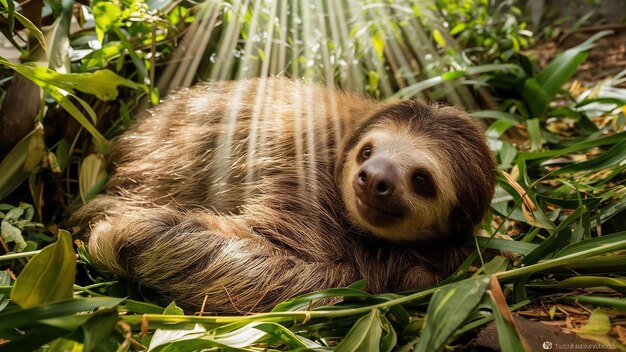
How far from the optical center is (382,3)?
6738 millimetres

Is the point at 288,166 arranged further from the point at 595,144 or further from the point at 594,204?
the point at 595,144

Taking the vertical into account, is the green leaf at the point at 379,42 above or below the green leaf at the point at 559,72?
above

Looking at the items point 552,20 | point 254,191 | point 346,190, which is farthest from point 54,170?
point 552,20

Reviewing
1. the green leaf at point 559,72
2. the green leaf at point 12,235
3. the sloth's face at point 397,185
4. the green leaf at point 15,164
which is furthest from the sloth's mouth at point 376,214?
the green leaf at point 559,72

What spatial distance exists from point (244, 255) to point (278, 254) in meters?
0.25

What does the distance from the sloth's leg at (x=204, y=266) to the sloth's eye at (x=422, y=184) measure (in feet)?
2.20

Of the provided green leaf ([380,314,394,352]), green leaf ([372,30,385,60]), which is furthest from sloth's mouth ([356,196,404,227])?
green leaf ([372,30,385,60])

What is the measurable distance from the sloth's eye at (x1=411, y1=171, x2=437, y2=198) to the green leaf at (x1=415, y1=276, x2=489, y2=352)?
118 centimetres

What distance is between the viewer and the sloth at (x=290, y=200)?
3619 millimetres

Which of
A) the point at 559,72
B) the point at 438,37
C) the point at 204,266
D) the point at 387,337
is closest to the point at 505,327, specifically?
the point at 387,337

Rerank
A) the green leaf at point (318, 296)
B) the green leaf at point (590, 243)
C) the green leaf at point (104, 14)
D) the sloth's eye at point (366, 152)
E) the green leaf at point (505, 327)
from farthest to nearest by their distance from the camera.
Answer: the green leaf at point (104, 14) → the sloth's eye at point (366, 152) → the green leaf at point (590, 243) → the green leaf at point (318, 296) → the green leaf at point (505, 327)

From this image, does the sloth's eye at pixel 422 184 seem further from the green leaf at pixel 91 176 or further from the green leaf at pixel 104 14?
the green leaf at pixel 91 176

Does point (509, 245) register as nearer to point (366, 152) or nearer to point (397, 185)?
point (397, 185)

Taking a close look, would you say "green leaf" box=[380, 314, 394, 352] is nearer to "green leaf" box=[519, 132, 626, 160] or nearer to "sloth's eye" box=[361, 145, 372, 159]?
"sloth's eye" box=[361, 145, 372, 159]
